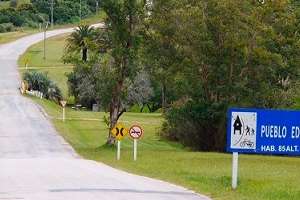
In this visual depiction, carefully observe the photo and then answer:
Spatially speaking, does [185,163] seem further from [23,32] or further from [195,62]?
[23,32]

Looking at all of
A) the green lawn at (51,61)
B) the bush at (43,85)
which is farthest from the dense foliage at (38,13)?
the bush at (43,85)

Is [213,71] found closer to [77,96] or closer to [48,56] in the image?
[77,96]

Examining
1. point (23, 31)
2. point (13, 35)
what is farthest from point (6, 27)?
point (13, 35)

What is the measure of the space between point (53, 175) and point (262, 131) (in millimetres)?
7301

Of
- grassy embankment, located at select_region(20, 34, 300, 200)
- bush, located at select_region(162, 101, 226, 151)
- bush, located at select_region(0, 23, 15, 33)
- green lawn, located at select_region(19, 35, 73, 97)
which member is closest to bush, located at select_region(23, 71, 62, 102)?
green lawn, located at select_region(19, 35, 73, 97)

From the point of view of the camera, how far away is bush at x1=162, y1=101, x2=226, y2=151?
154ft

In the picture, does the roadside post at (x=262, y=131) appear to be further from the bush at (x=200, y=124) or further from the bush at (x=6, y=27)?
the bush at (x=6, y=27)

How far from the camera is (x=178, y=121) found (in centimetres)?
5012

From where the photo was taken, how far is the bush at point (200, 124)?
4703 centimetres

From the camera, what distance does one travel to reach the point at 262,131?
20312 millimetres

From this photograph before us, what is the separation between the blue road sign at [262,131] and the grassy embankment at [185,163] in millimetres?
1080

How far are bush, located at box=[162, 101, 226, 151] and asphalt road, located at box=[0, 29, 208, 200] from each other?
739 cm

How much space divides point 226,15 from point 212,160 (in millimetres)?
11455

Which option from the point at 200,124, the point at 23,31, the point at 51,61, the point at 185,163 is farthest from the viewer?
the point at 23,31
